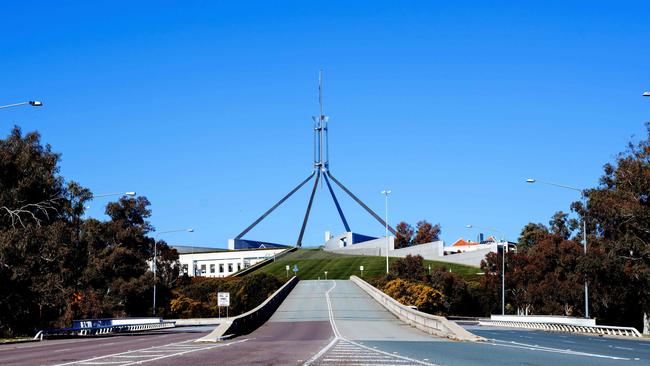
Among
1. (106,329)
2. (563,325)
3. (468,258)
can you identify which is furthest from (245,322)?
(468,258)

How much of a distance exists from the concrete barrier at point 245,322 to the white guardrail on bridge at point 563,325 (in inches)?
858

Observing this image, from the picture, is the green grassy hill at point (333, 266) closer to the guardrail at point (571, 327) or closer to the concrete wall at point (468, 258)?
the concrete wall at point (468, 258)

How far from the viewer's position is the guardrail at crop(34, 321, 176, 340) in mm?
47919

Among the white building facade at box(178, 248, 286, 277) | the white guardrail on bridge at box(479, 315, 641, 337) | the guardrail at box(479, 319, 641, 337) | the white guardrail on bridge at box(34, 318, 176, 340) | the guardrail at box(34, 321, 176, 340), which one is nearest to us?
the guardrail at box(34, 321, 176, 340)

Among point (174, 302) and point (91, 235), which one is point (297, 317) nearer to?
point (91, 235)

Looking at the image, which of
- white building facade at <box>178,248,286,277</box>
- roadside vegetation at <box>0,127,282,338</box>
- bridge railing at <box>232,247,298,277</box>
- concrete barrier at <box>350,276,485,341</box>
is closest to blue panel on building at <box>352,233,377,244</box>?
bridge railing at <box>232,247,298,277</box>

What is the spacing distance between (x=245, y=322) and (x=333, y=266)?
346 ft

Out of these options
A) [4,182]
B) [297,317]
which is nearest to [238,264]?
[297,317]

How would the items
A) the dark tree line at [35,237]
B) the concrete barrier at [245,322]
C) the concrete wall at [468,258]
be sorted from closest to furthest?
the concrete barrier at [245,322], the dark tree line at [35,237], the concrete wall at [468,258]

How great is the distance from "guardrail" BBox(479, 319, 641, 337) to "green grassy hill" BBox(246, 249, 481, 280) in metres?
49.2

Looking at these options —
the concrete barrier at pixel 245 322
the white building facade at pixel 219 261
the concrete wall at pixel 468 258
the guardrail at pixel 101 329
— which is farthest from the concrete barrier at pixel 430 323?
the white building facade at pixel 219 261

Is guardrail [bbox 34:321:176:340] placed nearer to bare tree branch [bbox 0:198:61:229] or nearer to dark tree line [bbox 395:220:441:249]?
bare tree branch [bbox 0:198:61:229]

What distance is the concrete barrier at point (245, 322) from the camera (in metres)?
36.4

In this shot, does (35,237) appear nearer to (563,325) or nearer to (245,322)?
(245,322)
